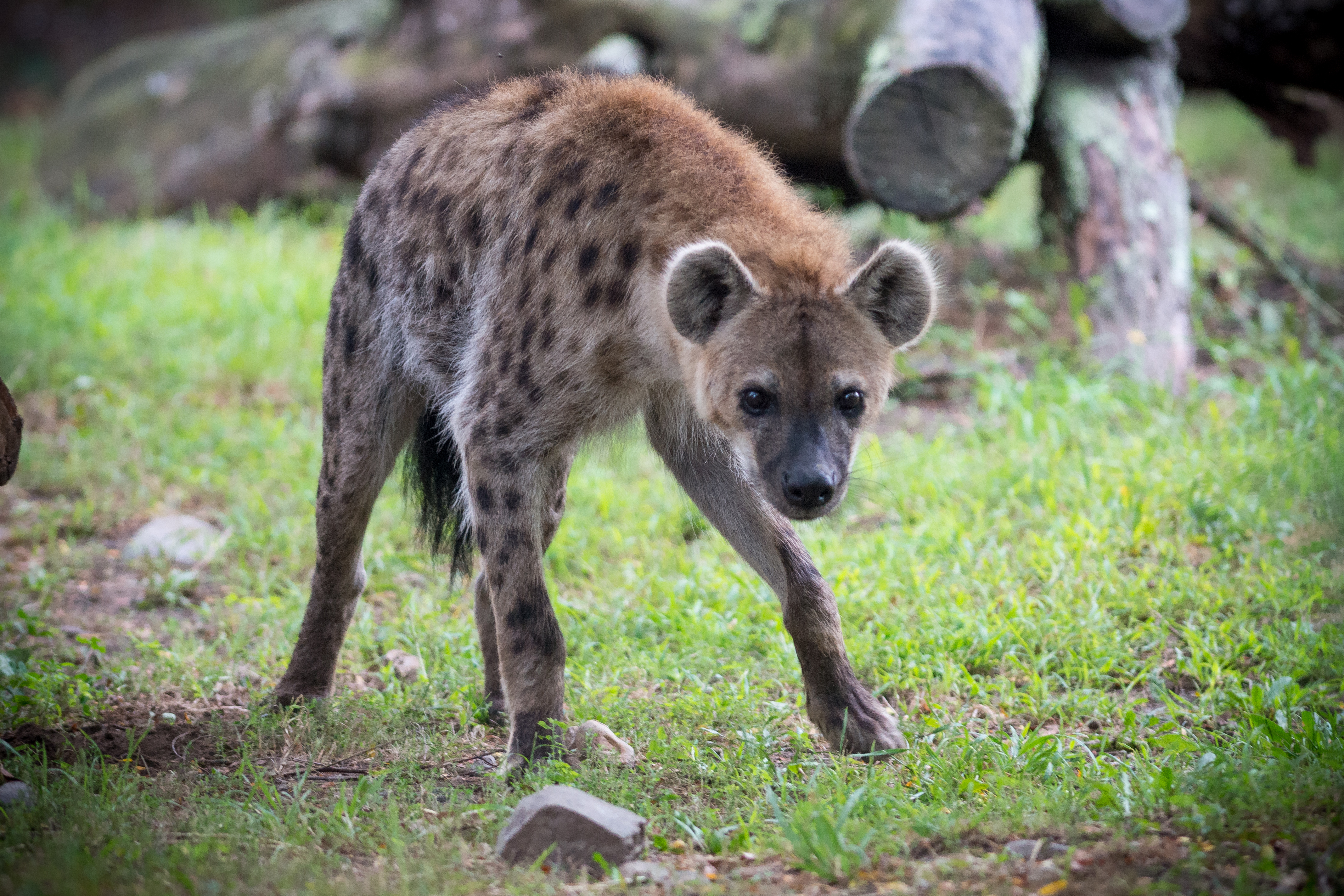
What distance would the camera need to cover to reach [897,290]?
9.34 feet

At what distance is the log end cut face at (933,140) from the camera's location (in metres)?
4.59

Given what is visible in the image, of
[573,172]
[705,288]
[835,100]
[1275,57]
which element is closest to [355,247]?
[573,172]

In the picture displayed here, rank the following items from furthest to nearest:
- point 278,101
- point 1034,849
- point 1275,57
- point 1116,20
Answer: point 278,101
point 1275,57
point 1116,20
point 1034,849

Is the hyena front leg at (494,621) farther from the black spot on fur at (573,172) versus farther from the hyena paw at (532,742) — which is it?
the black spot on fur at (573,172)

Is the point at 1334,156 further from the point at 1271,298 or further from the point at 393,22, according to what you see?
the point at 393,22

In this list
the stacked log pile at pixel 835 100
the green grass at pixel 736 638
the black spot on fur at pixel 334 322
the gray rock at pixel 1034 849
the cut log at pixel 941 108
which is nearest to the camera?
the gray rock at pixel 1034 849

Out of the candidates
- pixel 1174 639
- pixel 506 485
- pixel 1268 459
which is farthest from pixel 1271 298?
pixel 506 485

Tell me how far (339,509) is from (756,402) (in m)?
1.30

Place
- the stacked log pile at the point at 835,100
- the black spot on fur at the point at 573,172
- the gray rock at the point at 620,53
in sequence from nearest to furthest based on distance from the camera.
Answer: the black spot on fur at the point at 573,172
the stacked log pile at the point at 835,100
the gray rock at the point at 620,53

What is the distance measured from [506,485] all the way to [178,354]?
3.35 meters

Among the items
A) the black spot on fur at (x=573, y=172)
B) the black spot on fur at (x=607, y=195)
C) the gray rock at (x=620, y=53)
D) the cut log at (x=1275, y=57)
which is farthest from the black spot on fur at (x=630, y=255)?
the cut log at (x=1275, y=57)

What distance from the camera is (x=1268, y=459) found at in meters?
4.20

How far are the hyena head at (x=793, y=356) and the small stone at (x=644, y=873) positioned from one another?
810 mm

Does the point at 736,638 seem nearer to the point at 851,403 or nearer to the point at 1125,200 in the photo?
the point at 851,403
